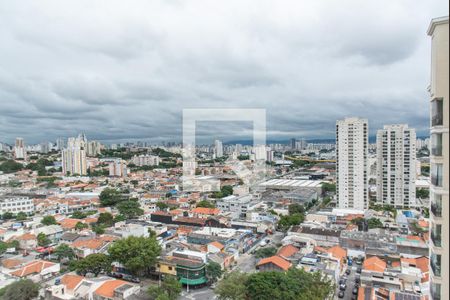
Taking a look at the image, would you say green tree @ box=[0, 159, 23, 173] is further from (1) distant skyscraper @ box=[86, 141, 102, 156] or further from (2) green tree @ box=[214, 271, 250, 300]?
(2) green tree @ box=[214, 271, 250, 300]

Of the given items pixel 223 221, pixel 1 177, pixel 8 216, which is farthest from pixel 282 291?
pixel 1 177

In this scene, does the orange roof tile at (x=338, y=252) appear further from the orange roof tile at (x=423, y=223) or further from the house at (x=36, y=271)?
the house at (x=36, y=271)

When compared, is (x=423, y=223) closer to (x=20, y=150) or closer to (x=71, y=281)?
(x=71, y=281)

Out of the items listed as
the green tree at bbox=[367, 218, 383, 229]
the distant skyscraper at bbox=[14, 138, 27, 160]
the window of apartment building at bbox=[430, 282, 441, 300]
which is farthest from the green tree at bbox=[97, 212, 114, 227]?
the distant skyscraper at bbox=[14, 138, 27, 160]

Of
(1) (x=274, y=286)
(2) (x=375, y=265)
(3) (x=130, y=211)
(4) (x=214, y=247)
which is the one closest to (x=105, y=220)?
(3) (x=130, y=211)

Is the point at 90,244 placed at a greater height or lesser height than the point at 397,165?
lesser
